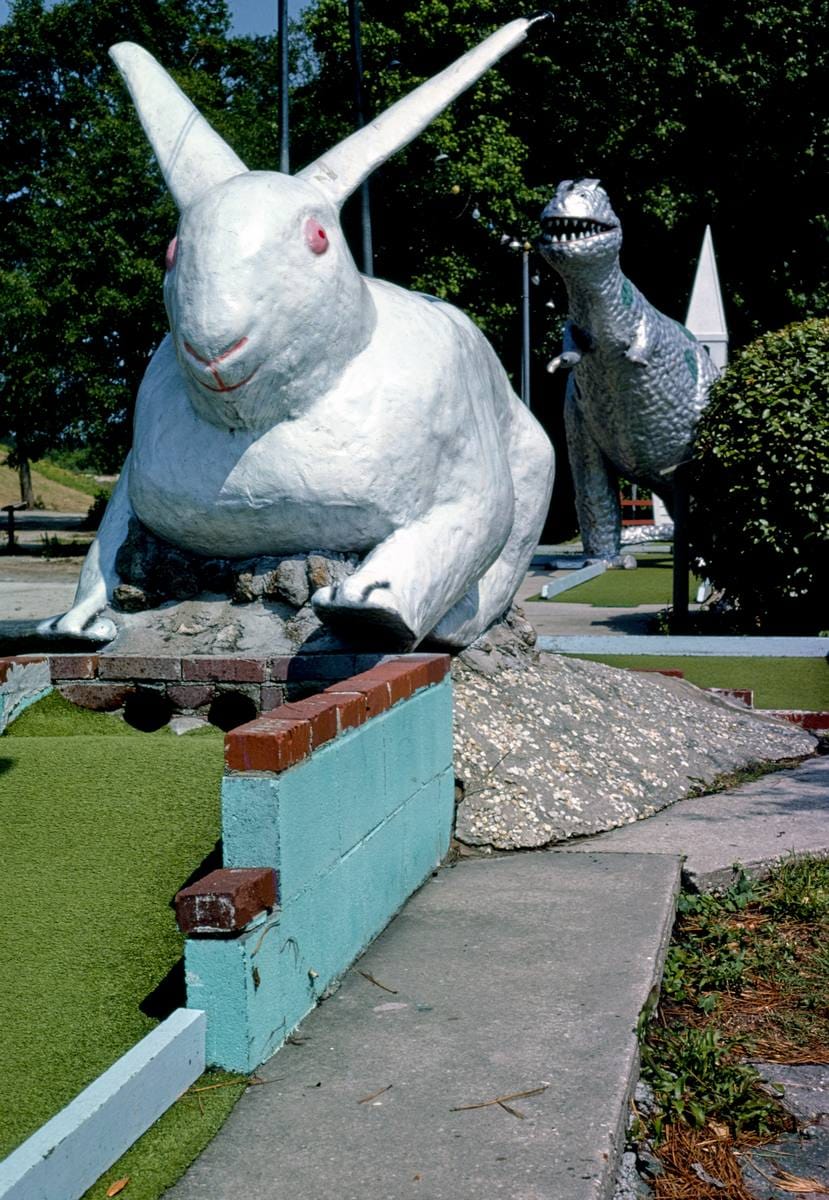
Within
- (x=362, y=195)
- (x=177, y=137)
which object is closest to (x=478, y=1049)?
(x=177, y=137)

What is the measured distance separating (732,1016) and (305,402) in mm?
2543

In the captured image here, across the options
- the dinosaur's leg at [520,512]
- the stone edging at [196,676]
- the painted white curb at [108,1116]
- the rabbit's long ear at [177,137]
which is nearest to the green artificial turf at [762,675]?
the dinosaur's leg at [520,512]

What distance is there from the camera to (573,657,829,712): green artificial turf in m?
8.57

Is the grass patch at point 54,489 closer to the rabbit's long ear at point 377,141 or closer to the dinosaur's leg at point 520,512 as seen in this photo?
the dinosaur's leg at point 520,512

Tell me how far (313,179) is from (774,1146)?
360 centimetres

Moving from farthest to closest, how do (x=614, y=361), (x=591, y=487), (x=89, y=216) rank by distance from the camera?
(x=89, y=216) < (x=591, y=487) < (x=614, y=361)

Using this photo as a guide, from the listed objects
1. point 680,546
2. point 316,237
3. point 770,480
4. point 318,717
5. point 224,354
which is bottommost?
point 318,717

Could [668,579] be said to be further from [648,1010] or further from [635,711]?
[648,1010]

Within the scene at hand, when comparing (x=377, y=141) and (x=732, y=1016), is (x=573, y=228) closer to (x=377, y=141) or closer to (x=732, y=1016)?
(x=377, y=141)

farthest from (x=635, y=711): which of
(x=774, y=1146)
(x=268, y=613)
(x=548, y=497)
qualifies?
(x=774, y=1146)

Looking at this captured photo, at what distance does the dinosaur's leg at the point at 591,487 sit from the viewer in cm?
1517

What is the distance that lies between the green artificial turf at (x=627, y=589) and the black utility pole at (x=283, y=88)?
7.61 meters

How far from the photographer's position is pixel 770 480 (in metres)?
10.2

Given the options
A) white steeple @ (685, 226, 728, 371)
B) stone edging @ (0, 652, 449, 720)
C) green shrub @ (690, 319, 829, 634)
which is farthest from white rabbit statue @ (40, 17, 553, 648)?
white steeple @ (685, 226, 728, 371)
